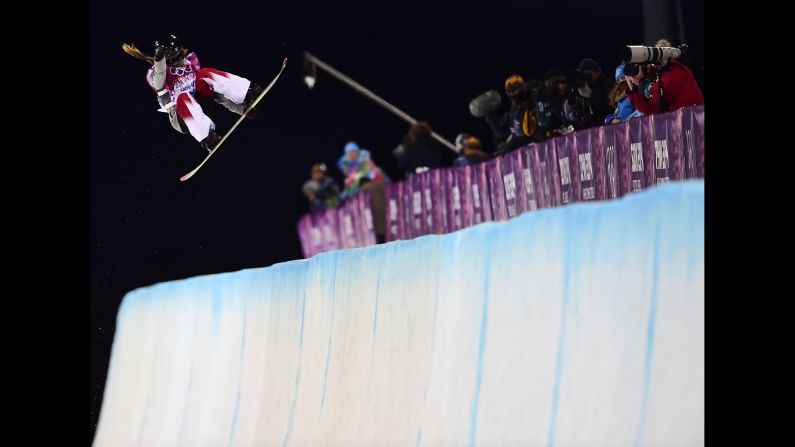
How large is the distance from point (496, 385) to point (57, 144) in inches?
198

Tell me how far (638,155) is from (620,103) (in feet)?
2.37

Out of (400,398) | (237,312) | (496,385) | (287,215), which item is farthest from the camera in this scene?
(287,215)

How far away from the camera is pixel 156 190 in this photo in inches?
408

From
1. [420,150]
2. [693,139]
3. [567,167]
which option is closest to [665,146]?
[693,139]

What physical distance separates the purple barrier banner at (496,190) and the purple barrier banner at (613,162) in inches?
63.8

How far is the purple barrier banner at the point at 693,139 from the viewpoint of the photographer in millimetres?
6426

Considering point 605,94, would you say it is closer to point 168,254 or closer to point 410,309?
point 410,309

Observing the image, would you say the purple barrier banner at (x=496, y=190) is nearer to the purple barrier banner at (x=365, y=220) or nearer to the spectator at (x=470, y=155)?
the spectator at (x=470, y=155)

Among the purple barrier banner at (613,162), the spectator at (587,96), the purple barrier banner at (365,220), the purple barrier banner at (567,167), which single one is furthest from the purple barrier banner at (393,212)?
the purple barrier banner at (613,162)

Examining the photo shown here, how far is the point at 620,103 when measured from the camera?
7.62 metres

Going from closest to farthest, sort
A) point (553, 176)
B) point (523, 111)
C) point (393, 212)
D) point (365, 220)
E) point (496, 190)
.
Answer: point (553, 176), point (523, 111), point (496, 190), point (393, 212), point (365, 220)

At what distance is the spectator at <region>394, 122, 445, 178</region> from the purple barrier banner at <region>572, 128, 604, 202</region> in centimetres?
324

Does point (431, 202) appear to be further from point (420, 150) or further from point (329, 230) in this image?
point (329, 230)

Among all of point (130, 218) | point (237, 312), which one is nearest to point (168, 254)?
point (130, 218)
